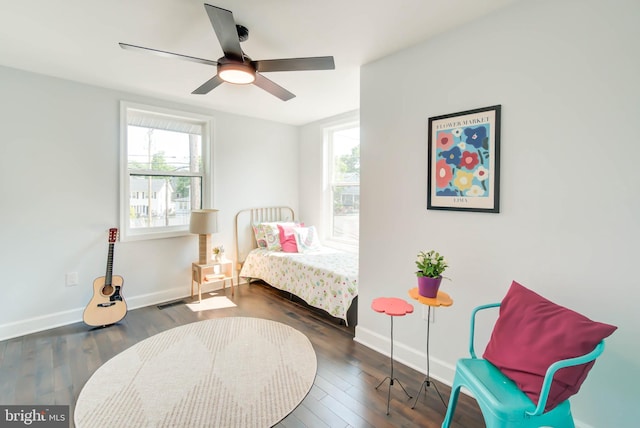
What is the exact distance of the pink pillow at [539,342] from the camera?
47.5 inches

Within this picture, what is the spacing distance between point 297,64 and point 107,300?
2935mm

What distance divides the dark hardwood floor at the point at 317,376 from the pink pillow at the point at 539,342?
0.63m

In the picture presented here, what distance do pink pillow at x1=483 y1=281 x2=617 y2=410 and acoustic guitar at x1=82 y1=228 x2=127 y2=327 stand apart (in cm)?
329

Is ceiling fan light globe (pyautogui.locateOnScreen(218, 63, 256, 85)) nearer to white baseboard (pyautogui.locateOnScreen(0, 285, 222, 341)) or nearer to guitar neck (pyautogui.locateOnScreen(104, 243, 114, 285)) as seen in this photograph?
guitar neck (pyautogui.locateOnScreen(104, 243, 114, 285))

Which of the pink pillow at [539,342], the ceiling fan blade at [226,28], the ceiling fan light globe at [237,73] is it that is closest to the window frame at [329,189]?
the ceiling fan light globe at [237,73]

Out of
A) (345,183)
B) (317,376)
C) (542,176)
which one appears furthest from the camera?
(345,183)

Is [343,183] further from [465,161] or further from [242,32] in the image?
[242,32]

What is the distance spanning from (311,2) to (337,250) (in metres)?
3.03

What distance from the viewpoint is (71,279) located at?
305 centimetres

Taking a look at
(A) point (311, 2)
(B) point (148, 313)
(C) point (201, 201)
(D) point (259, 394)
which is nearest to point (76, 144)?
(C) point (201, 201)

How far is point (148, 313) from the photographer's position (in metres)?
3.29

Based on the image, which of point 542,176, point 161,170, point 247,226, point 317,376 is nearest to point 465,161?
point 542,176

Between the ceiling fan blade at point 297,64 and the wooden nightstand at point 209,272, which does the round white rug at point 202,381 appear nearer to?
the wooden nightstand at point 209,272

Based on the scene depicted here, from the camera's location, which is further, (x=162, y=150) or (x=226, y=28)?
(x=162, y=150)
